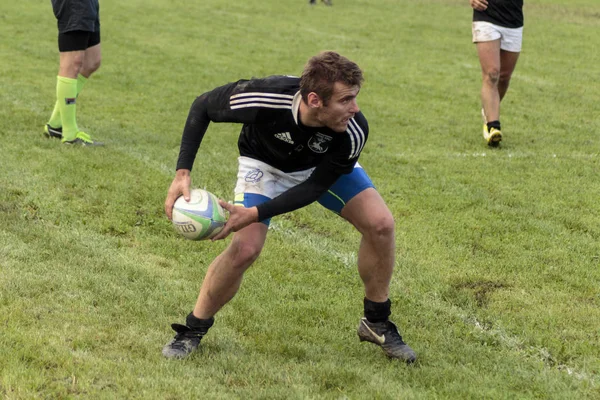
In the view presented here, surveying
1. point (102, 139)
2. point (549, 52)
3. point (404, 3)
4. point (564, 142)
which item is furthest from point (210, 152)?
point (404, 3)

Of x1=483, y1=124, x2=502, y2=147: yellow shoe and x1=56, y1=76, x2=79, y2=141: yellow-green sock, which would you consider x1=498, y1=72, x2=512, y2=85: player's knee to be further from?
x1=56, y1=76, x2=79, y2=141: yellow-green sock

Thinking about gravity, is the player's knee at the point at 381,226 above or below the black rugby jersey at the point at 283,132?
below

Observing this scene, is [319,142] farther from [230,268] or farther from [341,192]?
[230,268]

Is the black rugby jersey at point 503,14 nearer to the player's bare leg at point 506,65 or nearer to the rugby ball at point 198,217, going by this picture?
the player's bare leg at point 506,65

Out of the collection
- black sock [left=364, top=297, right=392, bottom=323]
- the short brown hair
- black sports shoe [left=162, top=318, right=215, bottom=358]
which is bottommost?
black sports shoe [left=162, top=318, right=215, bottom=358]

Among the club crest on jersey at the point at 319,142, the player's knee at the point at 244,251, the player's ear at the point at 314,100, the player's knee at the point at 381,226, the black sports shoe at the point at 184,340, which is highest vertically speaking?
the player's ear at the point at 314,100

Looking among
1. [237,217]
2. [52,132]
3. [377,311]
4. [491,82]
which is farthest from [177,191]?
[491,82]

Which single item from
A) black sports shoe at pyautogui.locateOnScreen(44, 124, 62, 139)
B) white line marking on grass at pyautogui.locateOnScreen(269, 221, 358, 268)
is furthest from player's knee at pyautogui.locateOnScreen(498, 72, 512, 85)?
black sports shoe at pyautogui.locateOnScreen(44, 124, 62, 139)

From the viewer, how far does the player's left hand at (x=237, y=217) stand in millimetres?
3949

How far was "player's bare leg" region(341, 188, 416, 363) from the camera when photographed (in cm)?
430

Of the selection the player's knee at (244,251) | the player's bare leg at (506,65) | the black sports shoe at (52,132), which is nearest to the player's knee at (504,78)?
the player's bare leg at (506,65)

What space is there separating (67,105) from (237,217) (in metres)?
5.28

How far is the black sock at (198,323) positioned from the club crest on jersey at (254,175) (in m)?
0.78

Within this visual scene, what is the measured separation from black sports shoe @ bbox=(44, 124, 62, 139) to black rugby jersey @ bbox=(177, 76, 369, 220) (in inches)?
191
